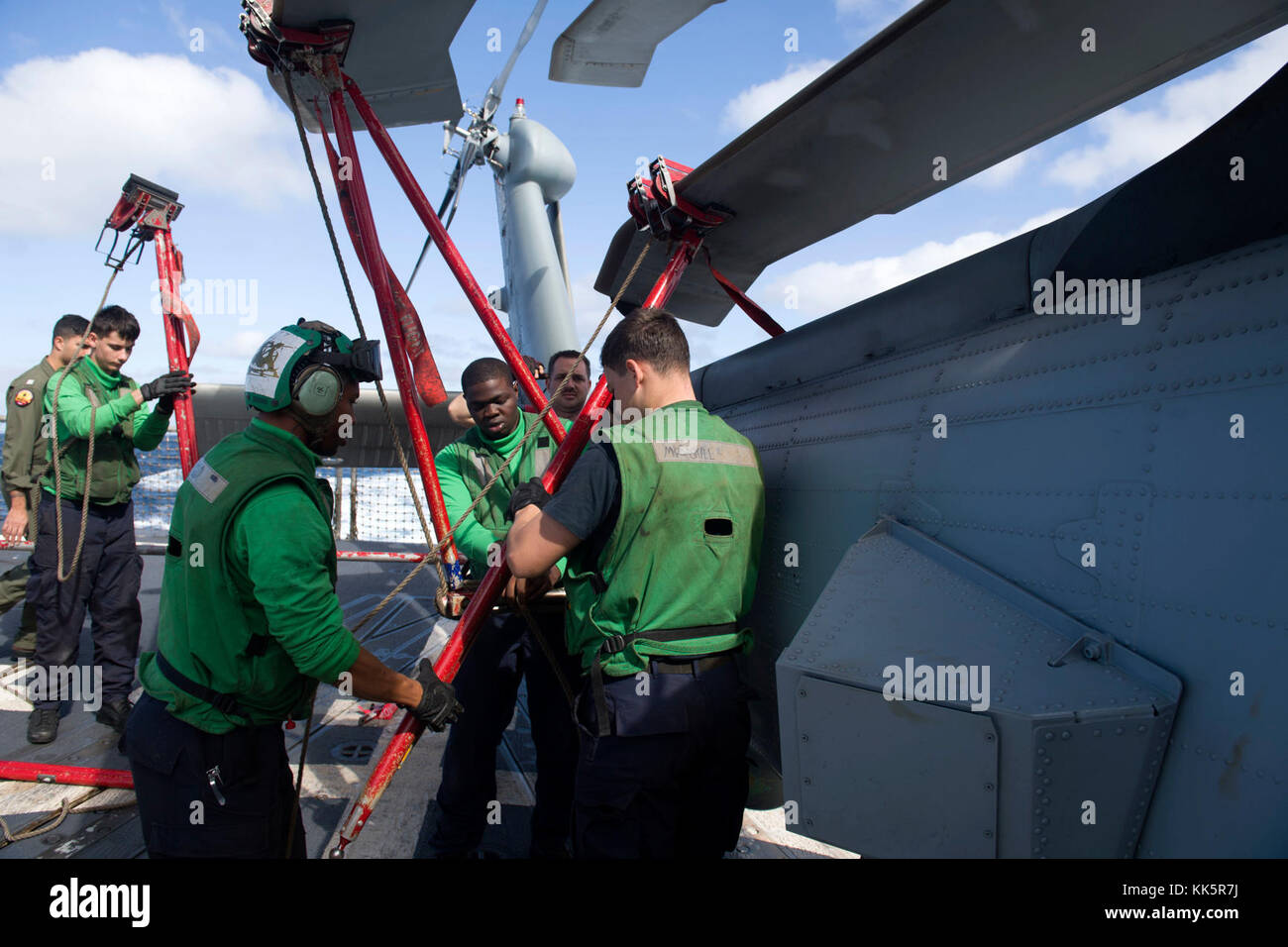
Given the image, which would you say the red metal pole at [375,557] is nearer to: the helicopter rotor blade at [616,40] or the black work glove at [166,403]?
the black work glove at [166,403]

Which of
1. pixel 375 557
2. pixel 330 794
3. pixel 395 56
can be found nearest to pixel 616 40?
pixel 395 56

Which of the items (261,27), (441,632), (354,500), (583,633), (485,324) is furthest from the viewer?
(354,500)

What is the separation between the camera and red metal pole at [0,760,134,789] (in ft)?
12.1

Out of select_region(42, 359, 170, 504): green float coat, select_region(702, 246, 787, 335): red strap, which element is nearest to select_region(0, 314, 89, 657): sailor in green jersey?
select_region(42, 359, 170, 504): green float coat

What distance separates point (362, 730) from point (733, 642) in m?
3.26

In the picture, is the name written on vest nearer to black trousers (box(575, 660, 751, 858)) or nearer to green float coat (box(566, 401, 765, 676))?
green float coat (box(566, 401, 765, 676))

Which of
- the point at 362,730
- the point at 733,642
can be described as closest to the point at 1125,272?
the point at 733,642

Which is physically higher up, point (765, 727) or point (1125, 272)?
point (1125, 272)

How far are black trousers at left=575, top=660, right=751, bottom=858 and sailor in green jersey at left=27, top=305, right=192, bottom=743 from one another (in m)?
3.51

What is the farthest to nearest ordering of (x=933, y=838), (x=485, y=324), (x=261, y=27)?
1. (x=485, y=324)
2. (x=261, y=27)
3. (x=933, y=838)

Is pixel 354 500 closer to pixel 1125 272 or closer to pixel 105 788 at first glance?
pixel 105 788

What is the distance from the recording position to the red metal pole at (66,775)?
12.1 feet

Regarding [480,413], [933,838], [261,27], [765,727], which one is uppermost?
[261,27]

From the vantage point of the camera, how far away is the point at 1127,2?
6.42ft
